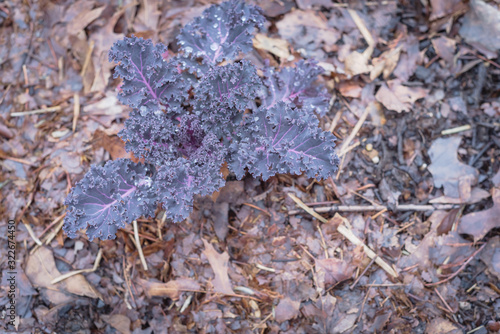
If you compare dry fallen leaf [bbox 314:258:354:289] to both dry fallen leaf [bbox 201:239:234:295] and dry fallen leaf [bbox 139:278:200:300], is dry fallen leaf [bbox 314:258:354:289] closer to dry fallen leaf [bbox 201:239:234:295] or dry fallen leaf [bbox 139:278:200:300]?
dry fallen leaf [bbox 201:239:234:295]

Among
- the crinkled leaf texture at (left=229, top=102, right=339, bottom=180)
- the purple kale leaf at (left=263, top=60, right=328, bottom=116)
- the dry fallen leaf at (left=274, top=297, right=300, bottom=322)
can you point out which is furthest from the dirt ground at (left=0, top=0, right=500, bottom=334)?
the crinkled leaf texture at (left=229, top=102, right=339, bottom=180)

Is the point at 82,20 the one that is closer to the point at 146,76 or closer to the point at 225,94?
the point at 146,76

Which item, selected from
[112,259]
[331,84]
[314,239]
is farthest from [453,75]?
[112,259]

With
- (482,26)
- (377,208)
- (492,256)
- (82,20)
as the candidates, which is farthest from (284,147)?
(82,20)

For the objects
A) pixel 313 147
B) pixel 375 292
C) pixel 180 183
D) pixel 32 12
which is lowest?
pixel 375 292

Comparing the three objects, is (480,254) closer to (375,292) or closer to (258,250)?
(375,292)

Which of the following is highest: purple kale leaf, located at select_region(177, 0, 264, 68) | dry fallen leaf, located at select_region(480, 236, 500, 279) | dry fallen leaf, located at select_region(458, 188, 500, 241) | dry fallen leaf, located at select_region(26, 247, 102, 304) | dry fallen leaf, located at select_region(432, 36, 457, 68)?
purple kale leaf, located at select_region(177, 0, 264, 68)

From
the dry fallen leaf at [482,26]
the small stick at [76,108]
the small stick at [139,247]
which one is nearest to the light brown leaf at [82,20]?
the small stick at [76,108]
